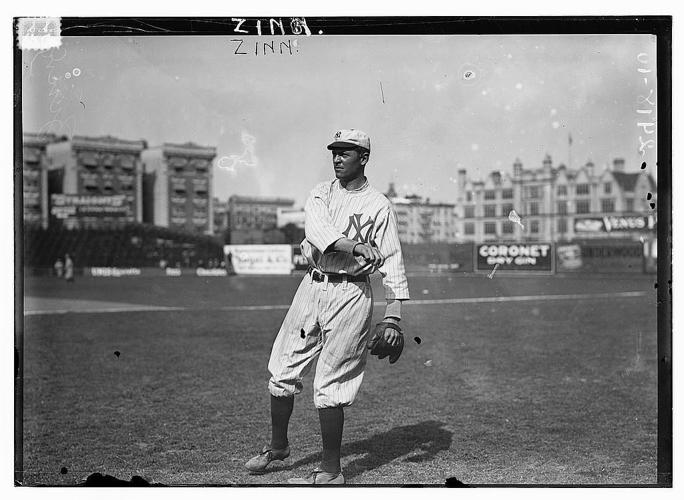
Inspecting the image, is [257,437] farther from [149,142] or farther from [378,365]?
[149,142]

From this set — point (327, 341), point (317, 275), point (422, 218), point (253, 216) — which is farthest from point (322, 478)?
point (253, 216)

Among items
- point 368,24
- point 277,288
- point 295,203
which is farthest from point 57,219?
point 368,24

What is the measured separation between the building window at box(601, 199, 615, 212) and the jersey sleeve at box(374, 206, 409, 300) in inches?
536

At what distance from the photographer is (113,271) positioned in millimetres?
21516

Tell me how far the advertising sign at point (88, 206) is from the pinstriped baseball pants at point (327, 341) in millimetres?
7885

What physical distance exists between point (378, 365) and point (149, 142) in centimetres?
315

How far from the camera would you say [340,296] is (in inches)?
163

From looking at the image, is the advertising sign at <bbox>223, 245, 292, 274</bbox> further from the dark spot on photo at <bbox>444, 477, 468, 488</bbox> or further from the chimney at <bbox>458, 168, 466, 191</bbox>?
the dark spot on photo at <bbox>444, 477, 468, 488</bbox>
